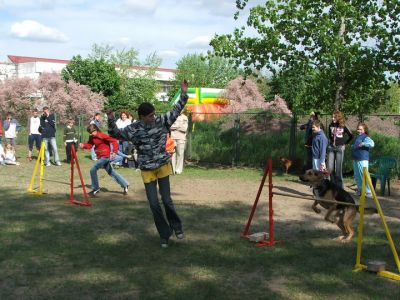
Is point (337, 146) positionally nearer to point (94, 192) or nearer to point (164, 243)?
point (94, 192)

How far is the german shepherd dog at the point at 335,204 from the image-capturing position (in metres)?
7.30

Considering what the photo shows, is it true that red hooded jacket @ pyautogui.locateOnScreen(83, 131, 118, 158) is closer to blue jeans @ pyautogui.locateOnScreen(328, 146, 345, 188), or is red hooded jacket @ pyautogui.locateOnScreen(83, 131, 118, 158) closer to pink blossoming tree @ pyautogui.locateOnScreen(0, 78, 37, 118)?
blue jeans @ pyautogui.locateOnScreen(328, 146, 345, 188)

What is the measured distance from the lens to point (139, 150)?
6.75m

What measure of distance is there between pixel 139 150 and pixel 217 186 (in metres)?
6.41

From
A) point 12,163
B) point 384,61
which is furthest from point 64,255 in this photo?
point 12,163

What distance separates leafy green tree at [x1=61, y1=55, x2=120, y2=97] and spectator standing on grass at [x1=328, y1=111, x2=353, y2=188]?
115 feet

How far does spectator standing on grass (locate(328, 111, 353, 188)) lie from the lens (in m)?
11.4

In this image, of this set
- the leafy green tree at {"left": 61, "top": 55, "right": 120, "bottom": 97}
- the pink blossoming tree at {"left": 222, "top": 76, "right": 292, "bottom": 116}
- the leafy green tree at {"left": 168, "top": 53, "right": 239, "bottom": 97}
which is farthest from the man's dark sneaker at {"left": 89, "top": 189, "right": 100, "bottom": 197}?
the leafy green tree at {"left": 168, "top": 53, "right": 239, "bottom": 97}

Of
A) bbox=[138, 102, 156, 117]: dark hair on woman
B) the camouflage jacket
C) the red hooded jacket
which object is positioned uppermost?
bbox=[138, 102, 156, 117]: dark hair on woman

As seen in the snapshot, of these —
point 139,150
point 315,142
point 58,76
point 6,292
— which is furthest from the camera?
point 58,76

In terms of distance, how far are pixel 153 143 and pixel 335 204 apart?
9.51 feet

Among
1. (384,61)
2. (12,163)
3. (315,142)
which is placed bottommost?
(12,163)

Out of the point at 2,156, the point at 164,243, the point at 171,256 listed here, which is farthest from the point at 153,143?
the point at 2,156

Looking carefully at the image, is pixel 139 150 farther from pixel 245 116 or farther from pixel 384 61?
pixel 245 116
